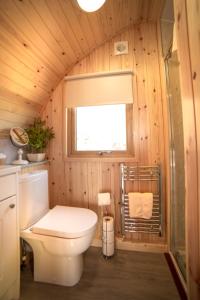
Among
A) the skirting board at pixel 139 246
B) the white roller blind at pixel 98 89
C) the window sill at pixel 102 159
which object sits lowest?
the skirting board at pixel 139 246

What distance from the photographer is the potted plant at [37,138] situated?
1.77 m

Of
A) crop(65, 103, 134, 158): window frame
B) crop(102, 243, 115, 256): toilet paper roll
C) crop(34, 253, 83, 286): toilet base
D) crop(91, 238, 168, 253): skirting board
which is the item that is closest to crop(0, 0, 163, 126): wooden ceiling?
crop(65, 103, 134, 158): window frame

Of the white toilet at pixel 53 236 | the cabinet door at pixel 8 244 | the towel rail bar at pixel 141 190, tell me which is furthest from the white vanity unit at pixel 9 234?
the towel rail bar at pixel 141 190

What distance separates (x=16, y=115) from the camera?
1.66 meters

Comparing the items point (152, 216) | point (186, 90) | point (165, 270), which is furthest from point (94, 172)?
point (186, 90)

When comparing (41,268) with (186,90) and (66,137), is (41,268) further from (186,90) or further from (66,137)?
(186,90)

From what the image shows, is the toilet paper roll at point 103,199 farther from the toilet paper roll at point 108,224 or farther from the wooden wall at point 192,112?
the wooden wall at point 192,112

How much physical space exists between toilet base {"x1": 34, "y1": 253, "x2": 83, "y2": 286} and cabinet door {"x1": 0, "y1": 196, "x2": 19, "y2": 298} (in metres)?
0.23

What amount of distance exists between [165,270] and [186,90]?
5.14ft

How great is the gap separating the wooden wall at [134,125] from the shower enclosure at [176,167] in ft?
0.49

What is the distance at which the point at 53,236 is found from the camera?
4.07ft

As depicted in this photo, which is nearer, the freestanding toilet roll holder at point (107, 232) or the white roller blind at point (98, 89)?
the freestanding toilet roll holder at point (107, 232)

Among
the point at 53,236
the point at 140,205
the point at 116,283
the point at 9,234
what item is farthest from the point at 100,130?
the point at 116,283

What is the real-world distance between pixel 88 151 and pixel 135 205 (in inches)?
30.3
